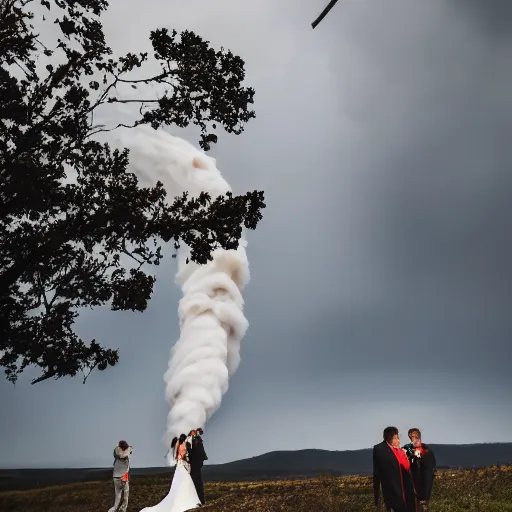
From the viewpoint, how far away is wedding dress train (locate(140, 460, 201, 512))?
22.5 meters

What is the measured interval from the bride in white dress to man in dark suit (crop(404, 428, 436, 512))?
1155 centimetres

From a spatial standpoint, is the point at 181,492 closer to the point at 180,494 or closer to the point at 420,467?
the point at 180,494

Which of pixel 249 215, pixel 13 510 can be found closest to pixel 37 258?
pixel 249 215

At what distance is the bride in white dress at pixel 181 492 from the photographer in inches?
885

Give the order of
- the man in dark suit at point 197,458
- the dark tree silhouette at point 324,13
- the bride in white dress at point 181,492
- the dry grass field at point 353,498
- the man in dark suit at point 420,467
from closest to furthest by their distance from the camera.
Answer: the dark tree silhouette at point 324,13 → the man in dark suit at point 420,467 → the dry grass field at point 353,498 → the bride in white dress at point 181,492 → the man in dark suit at point 197,458

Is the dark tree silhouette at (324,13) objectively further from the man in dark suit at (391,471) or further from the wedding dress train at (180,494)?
the wedding dress train at (180,494)

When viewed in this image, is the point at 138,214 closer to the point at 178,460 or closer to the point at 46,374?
the point at 46,374

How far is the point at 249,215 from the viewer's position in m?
18.5

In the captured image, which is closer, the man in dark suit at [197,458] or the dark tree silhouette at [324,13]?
the dark tree silhouette at [324,13]

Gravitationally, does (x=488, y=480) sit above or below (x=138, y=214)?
below

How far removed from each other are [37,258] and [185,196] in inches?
163

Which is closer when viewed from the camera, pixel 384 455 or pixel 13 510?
pixel 384 455

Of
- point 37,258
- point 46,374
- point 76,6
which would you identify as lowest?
point 46,374

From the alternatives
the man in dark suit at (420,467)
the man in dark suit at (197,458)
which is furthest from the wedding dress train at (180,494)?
the man in dark suit at (420,467)
